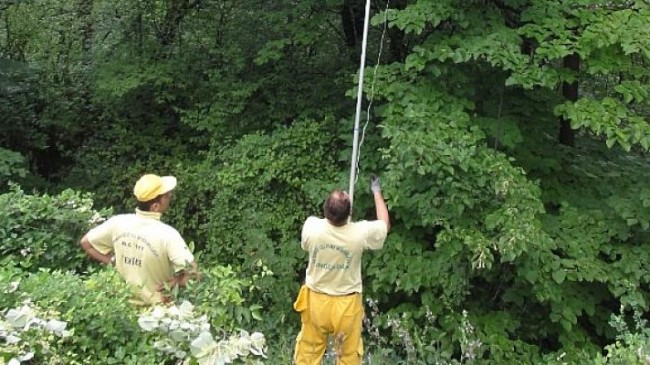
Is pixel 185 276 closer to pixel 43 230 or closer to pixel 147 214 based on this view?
pixel 147 214

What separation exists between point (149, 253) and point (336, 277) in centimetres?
112

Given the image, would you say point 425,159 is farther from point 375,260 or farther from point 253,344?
Result: point 253,344

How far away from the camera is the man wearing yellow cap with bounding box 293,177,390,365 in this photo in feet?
12.5

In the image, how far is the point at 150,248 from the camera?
332cm

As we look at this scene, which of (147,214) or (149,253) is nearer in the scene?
(149,253)

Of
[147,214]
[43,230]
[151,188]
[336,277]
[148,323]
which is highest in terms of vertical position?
[151,188]

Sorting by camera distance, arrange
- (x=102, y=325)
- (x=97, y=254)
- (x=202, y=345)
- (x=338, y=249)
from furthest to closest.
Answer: (x=338, y=249) < (x=97, y=254) < (x=102, y=325) < (x=202, y=345)

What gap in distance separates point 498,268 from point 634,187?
131 centimetres

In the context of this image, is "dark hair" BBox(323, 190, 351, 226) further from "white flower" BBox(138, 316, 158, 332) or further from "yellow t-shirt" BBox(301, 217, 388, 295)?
"white flower" BBox(138, 316, 158, 332)

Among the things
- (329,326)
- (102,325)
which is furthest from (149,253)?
(329,326)

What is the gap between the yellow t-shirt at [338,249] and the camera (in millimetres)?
3818

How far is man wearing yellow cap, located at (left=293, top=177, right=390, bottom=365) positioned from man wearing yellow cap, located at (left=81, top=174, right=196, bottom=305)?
33.8 inches

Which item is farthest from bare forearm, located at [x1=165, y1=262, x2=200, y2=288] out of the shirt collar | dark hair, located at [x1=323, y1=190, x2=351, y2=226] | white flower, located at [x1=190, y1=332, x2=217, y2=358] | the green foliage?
the green foliage

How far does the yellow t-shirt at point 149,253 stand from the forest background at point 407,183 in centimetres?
26
